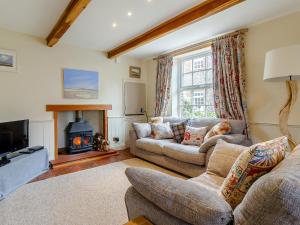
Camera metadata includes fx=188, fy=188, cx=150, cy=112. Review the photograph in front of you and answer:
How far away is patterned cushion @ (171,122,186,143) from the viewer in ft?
12.0

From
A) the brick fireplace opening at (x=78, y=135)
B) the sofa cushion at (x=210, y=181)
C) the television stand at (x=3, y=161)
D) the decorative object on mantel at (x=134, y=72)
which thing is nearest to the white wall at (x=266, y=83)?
the sofa cushion at (x=210, y=181)

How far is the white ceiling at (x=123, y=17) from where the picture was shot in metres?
2.47

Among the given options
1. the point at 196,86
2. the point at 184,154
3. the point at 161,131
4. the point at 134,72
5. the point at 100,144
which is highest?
the point at 134,72

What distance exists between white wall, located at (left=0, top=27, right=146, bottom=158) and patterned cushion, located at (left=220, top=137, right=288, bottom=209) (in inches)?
143

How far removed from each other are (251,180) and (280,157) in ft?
0.80

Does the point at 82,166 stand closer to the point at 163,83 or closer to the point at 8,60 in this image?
the point at 8,60

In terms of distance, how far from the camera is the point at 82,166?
11.6 feet

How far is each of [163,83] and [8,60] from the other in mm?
3121

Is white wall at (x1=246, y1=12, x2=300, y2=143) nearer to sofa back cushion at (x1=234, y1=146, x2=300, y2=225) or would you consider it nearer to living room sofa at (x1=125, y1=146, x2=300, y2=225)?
living room sofa at (x1=125, y1=146, x2=300, y2=225)

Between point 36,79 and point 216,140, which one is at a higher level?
point 36,79

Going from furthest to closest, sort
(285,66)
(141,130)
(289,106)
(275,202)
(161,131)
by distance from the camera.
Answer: (141,130) → (161,131) → (289,106) → (285,66) → (275,202)

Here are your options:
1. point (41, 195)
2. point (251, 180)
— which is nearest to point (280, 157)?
point (251, 180)

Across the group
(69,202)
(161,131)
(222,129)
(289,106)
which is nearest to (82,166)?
(69,202)

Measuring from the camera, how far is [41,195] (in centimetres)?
237
